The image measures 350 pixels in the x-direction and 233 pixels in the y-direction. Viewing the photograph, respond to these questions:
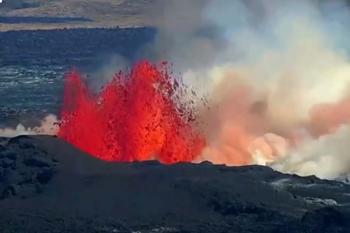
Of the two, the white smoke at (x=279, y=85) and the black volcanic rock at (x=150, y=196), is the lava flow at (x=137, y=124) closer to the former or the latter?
the white smoke at (x=279, y=85)

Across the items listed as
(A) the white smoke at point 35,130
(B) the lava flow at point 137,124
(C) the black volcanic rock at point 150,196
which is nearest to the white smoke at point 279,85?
(B) the lava flow at point 137,124

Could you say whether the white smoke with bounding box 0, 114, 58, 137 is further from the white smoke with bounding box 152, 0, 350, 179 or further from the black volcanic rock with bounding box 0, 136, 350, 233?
the black volcanic rock with bounding box 0, 136, 350, 233

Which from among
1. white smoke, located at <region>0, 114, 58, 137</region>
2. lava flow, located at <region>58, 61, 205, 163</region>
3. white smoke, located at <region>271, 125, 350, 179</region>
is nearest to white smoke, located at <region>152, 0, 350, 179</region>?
white smoke, located at <region>271, 125, 350, 179</region>

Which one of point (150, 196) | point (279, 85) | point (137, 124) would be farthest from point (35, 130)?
point (150, 196)

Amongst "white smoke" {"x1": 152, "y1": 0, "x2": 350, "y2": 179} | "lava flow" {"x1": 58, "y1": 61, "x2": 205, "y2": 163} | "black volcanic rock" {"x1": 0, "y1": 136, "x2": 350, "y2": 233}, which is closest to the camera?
"black volcanic rock" {"x1": 0, "y1": 136, "x2": 350, "y2": 233}

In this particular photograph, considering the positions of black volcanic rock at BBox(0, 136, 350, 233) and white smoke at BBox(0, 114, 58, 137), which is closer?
black volcanic rock at BBox(0, 136, 350, 233)

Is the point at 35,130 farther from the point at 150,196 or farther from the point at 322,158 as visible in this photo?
the point at 150,196

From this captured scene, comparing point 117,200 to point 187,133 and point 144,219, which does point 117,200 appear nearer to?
point 144,219
